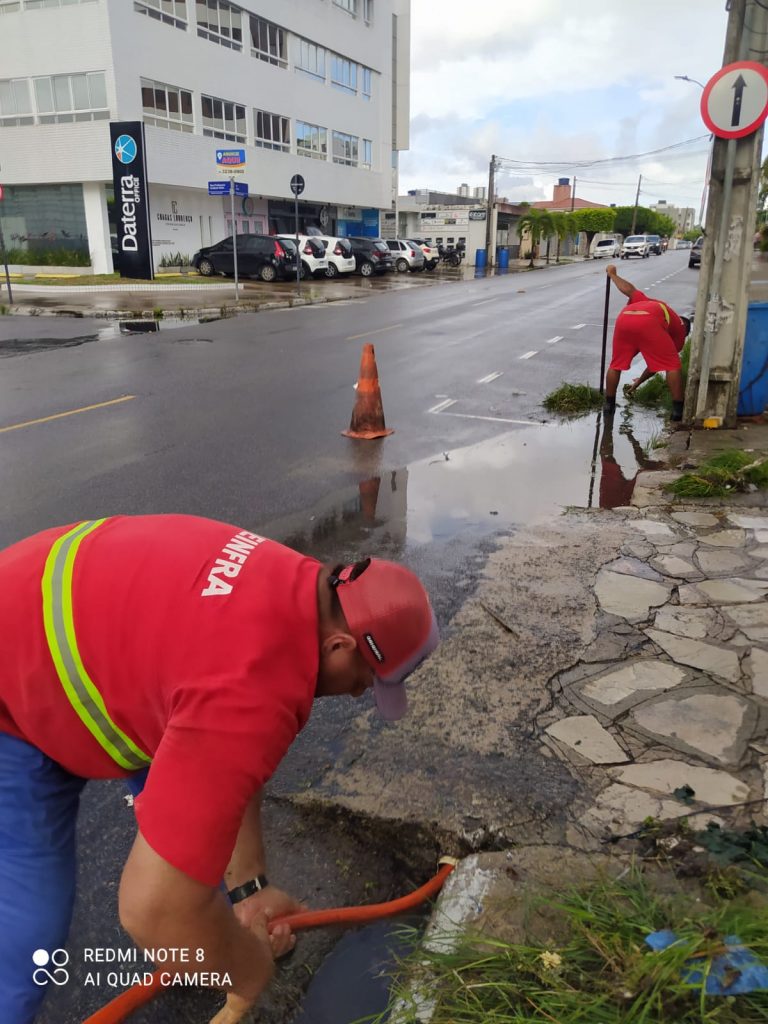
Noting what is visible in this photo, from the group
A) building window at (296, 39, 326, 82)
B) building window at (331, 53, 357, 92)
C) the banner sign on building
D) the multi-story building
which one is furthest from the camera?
building window at (331, 53, 357, 92)

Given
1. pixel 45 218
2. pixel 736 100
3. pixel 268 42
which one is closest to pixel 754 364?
pixel 736 100

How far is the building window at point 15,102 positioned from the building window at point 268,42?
35.2 ft

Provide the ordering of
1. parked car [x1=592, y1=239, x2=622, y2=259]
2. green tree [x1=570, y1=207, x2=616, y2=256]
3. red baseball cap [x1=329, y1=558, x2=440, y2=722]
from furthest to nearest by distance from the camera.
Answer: green tree [x1=570, y1=207, x2=616, y2=256], parked car [x1=592, y1=239, x2=622, y2=259], red baseball cap [x1=329, y1=558, x2=440, y2=722]

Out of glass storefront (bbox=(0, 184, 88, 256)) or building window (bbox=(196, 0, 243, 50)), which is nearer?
glass storefront (bbox=(0, 184, 88, 256))

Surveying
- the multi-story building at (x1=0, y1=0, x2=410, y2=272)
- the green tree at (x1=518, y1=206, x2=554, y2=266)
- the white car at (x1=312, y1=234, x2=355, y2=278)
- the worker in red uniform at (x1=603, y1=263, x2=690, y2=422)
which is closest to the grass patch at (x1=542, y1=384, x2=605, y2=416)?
the worker in red uniform at (x1=603, y1=263, x2=690, y2=422)

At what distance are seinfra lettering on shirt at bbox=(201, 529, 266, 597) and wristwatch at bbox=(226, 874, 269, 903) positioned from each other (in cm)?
100

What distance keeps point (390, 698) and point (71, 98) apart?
105 ft

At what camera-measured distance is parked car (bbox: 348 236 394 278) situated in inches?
1296

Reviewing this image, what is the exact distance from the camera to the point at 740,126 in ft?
22.6

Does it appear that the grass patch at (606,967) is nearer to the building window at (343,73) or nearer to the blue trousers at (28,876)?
the blue trousers at (28,876)

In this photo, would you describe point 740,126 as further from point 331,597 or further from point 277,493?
point 331,597

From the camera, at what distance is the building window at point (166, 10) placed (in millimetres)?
28578

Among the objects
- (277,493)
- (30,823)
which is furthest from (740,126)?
(30,823)

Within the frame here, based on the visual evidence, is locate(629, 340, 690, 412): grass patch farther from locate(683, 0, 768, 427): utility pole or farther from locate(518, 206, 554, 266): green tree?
locate(518, 206, 554, 266): green tree
